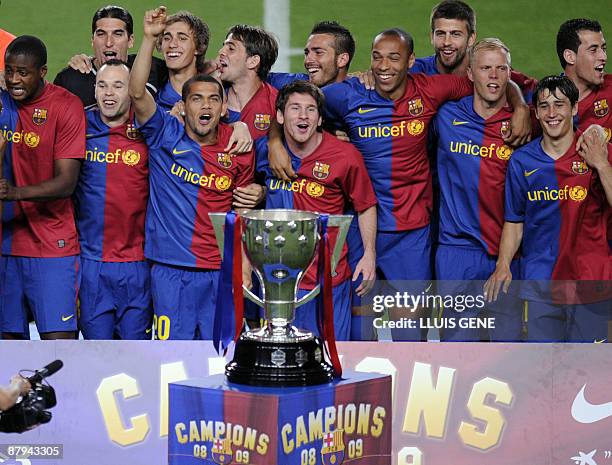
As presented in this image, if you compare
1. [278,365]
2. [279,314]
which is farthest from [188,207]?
[278,365]

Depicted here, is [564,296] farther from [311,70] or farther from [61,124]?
[61,124]

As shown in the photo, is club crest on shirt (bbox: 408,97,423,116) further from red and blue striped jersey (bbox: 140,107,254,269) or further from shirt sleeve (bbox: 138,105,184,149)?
shirt sleeve (bbox: 138,105,184,149)

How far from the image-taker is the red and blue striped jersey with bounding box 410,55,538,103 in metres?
6.77

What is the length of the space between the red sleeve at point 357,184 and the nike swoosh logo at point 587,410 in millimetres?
1615

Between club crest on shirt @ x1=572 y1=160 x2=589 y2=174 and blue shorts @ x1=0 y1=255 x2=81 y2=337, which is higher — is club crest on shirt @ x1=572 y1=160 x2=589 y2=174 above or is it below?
above

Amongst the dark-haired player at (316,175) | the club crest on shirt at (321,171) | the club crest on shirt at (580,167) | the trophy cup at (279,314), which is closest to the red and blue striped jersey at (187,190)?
the dark-haired player at (316,175)

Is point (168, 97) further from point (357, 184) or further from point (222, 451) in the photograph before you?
point (222, 451)

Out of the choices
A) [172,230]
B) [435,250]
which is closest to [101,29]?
[172,230]

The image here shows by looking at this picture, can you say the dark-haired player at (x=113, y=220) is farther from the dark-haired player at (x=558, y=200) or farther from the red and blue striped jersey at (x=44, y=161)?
the dark-haired player at (x=558, y=200)

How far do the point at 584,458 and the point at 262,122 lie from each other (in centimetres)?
254

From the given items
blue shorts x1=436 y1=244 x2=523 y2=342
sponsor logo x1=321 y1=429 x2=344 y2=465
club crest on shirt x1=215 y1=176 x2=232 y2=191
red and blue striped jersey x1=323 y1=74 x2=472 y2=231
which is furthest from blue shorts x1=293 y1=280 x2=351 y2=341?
sponsor logo x1=321 y1=429 x2=344 y2=465

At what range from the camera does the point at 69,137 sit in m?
6.38

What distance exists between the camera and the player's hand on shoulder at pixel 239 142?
6348mm

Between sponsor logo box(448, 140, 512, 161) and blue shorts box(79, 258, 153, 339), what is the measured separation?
174 cm
